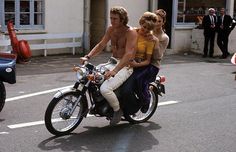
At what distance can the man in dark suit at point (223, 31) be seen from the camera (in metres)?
17.1

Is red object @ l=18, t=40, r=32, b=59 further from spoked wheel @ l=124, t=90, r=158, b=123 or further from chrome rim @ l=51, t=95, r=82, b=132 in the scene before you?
chrome rim @ l=51, t=95, r=82, b=132

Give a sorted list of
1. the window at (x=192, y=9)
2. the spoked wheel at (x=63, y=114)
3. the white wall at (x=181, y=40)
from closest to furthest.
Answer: the spoked wheel at (x=63, y=114) < the white wall at (x=181, y=40) < the window at (x=192, y=9)

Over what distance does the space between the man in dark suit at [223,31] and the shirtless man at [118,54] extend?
11.2m

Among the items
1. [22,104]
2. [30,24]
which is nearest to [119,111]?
[22,104]

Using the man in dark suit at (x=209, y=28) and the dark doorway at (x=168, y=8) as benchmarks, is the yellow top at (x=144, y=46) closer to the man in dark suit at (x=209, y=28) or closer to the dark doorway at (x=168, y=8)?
the man in dark suit at (x=209, y=28)

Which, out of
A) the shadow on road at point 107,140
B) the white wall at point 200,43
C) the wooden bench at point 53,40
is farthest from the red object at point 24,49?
the shadow on road at point 107,140

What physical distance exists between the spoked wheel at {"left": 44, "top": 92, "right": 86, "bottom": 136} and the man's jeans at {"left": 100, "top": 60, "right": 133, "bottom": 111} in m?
0.35

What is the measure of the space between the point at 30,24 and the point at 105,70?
938cm

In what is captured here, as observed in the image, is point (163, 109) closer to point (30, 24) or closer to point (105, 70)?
point (105, 70)

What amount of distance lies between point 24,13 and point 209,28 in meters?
6.51

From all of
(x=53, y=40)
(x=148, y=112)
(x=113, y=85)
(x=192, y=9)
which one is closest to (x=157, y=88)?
(x=148, y=112)

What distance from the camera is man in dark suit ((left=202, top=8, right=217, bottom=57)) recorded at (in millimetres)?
16922

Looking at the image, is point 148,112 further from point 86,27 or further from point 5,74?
point 86,27

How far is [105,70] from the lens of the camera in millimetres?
6285
